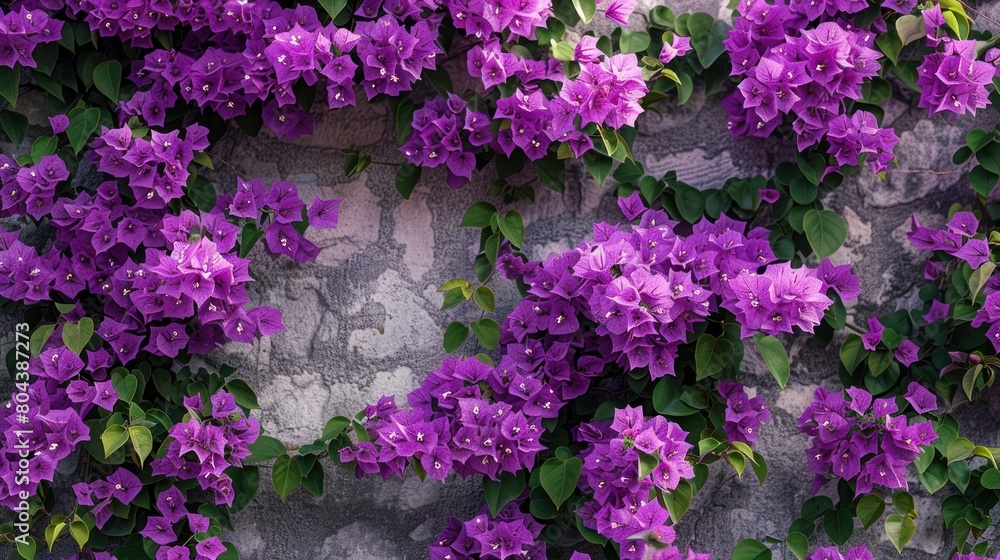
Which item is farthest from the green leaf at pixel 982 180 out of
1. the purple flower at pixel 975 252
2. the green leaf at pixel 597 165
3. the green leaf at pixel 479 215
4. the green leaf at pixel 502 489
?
the green leaf at pixel 502 489

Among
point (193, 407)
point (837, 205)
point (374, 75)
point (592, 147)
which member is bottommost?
point (193, 407)

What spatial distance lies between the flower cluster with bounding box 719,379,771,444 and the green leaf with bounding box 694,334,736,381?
85 millimetres

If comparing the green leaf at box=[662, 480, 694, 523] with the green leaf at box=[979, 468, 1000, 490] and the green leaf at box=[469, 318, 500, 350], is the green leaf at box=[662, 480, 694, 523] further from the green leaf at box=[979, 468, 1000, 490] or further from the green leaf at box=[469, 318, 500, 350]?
the green leaf at box=[979, 468, 1000, 490]

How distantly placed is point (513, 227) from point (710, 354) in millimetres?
436

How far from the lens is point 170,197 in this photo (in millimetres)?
1710

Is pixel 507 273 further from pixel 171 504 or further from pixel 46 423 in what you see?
pixel 46 423

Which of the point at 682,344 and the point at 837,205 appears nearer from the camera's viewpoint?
the point at 682,344

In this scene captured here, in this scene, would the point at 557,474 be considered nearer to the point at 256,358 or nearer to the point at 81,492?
the point at 256,358

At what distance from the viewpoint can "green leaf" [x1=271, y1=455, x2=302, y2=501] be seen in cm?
171

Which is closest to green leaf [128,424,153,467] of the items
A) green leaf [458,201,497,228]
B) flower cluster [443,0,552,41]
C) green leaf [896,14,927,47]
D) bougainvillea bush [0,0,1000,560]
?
bougainvillea bush [0,0,1000,560]

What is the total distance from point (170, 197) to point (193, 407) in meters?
0.38

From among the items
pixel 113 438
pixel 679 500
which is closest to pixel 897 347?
pixel 679 500

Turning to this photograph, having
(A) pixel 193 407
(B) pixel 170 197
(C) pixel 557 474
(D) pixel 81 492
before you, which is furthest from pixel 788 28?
(D) pixel 81 492

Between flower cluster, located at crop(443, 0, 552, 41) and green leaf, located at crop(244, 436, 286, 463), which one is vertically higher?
flower cluster, located at crop(443, 0, 552, 41)
